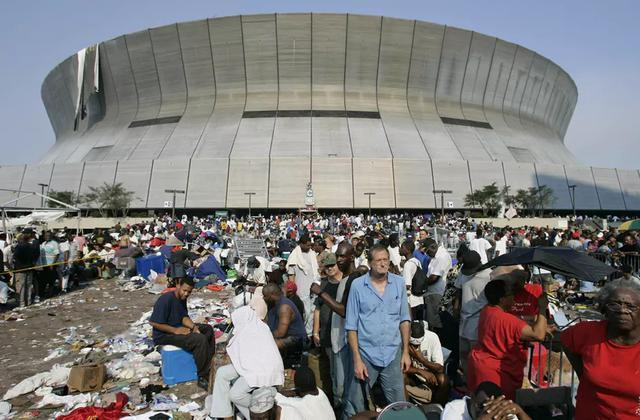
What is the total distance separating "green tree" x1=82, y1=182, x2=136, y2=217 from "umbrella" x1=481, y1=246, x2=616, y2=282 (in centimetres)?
4271

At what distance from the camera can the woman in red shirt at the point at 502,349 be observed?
127 inches

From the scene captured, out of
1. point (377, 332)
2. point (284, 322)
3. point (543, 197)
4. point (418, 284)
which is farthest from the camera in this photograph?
point (543, 197)

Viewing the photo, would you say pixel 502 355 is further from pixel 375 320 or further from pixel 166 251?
pixel 166 251

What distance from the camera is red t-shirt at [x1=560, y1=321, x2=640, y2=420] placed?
239cm

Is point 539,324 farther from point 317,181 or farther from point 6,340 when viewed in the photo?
point 317,181

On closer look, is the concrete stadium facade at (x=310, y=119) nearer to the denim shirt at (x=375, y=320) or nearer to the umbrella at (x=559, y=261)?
the umbrella at (x=559, y=261)

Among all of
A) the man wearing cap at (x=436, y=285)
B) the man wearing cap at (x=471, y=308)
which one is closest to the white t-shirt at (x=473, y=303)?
the man wearing cap at (x=471, y=308)

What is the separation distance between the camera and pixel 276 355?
3879mm

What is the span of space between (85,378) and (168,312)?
109 centimetres

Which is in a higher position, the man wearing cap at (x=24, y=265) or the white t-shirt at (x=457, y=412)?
the man wearing cap at (x=24, y=265)

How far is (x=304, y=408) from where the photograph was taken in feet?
10.9

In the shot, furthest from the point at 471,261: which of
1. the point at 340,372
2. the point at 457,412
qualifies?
the point at 457,412

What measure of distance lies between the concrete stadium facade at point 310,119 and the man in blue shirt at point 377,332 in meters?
39.7

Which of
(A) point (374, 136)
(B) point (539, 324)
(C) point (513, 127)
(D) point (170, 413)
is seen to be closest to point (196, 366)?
(D) point (170, 413)
